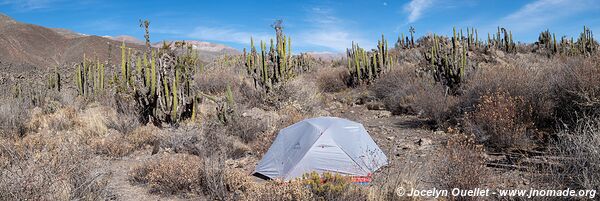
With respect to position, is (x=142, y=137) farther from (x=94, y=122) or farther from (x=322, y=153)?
(x=322, y=153)

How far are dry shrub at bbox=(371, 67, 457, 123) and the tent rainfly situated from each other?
3928 millimetres

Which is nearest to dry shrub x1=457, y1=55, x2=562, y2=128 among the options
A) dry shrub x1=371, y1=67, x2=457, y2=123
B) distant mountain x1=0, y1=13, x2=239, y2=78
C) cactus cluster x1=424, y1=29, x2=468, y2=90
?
dry shrub x1=371, y1=67, x2=457, y2=123

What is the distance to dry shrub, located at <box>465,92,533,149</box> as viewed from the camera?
757 centimetres

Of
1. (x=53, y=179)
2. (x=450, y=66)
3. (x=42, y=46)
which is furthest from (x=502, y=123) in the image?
(x=42, y=46)

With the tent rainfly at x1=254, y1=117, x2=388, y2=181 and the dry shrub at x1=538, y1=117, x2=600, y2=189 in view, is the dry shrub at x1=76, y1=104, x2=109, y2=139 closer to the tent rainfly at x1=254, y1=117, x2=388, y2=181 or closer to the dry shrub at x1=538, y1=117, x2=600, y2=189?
the tent rainfly at x1=254, y1=117, x2=388, y2=181

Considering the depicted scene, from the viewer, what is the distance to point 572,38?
79.7 feet

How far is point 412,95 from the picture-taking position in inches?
524

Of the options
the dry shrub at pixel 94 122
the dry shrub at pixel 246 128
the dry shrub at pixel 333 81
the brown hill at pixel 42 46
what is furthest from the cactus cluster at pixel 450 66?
the brown hill at pixel 42 46

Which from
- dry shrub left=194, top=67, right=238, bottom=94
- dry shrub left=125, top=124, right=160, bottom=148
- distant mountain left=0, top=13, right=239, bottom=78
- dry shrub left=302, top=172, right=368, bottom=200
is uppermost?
distant mountain left=0, top=13, right=239, bottom=78

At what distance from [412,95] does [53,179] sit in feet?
35.4

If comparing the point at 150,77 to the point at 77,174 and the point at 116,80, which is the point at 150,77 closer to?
the point at 116,80

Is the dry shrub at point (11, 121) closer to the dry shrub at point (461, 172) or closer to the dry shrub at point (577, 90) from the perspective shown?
the dry shrub at point (461, 172)

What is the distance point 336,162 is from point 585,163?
10.7 ft

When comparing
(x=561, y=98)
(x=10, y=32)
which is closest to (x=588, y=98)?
(x=561, y=98)
